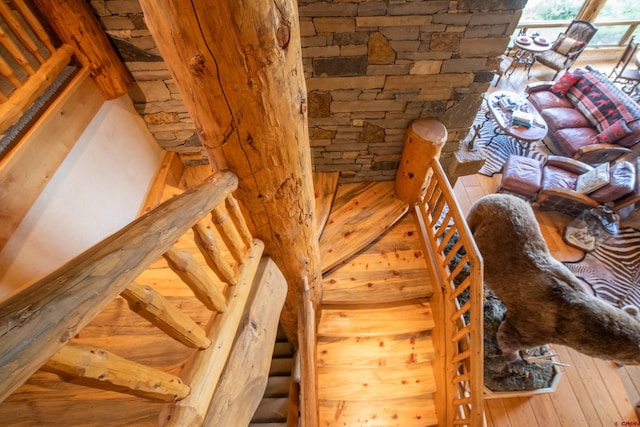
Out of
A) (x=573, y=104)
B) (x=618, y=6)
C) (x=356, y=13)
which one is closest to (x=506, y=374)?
(x=356, y=13)

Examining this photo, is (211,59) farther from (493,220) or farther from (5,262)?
(493,220)

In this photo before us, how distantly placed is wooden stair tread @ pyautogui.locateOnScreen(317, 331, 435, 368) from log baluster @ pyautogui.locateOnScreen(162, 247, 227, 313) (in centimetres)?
157

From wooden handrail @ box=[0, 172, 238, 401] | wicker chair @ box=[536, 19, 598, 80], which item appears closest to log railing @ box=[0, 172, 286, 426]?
wooden handrail @ box=[0, 172, 238, 401]

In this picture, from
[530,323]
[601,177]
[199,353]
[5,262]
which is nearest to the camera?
[199,353]

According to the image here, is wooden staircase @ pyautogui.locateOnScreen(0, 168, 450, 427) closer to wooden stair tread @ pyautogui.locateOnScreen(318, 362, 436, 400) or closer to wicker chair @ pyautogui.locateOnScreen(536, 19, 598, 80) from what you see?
wooden stair tread @ pyautogui.locateOnScreen(318, 362, 436, 400)

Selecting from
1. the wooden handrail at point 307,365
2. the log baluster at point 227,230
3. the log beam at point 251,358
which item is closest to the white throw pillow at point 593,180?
the wooden handrail at point 307,365

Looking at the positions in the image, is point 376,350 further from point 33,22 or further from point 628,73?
point 628,73

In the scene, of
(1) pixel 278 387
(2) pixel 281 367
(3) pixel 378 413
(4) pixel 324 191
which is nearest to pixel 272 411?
(1) pixel 278 387

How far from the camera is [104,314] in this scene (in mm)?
1634

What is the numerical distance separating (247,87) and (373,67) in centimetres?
137

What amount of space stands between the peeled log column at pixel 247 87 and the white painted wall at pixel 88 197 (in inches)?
44.8

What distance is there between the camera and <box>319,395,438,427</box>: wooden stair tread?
2.18 metres

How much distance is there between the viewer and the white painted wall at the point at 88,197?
4.70 ft

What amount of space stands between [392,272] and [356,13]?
5.98 ft
